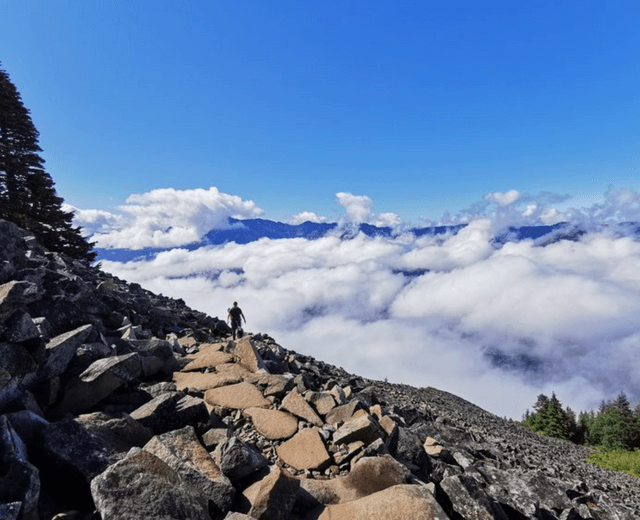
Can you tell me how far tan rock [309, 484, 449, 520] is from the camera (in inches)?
225

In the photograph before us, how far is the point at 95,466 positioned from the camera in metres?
5.58

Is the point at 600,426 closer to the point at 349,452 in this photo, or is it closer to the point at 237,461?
the point at 349,452

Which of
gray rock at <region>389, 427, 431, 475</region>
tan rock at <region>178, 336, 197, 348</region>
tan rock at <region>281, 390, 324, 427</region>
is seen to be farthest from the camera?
tan rock at <region>178, 336, 197, 348</region>

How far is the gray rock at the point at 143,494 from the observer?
4.67 meters

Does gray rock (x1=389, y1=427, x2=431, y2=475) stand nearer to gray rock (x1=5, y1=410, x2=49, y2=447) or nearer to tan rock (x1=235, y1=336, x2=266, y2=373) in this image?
tan rock (x1=235, y1=336, x2=266, y2=373)

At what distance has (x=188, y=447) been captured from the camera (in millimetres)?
6230

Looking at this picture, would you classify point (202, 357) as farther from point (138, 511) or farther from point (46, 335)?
point (138, 511)

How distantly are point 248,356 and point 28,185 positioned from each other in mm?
37638

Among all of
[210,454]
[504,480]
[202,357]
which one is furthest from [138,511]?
[504,480]

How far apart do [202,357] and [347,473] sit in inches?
293

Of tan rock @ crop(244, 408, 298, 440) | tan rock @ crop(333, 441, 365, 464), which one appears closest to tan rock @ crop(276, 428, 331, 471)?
tan rock @ crop(333, 441, 365, 464)

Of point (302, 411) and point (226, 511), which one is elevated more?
point (302, 411)

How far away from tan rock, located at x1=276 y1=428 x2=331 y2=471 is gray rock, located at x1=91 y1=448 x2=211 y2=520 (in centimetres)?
272

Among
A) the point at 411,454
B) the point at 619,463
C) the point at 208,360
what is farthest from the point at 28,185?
the point at 619,463
